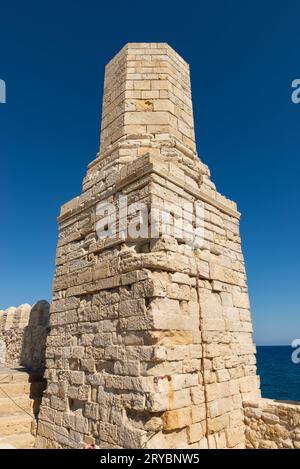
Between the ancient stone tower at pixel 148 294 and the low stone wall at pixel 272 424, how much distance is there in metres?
0.17

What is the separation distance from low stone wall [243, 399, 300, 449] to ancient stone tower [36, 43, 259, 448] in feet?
0.57

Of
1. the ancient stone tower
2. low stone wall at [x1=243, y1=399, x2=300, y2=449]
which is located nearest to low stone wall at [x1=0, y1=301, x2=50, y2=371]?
the ancient stone tower

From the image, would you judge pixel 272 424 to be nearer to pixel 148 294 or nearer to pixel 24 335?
pixel 148 294

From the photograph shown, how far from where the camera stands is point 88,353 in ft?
15.2

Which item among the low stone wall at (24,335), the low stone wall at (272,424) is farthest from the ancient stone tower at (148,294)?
the low stone wall at (24,335)

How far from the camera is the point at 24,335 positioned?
360 inches

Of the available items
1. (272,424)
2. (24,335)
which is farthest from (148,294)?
(24,335)

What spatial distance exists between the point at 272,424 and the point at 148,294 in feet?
9.09

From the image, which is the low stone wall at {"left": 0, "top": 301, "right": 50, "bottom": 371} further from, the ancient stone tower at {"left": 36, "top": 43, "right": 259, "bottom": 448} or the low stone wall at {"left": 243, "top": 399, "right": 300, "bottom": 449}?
the low stone wall at {"left": 243, "top": 399, "right": 300, "bottom": 449}

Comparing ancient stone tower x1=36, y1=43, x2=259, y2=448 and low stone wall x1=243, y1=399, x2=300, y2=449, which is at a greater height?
ancient stone tower x1=36, y1=43, x2=259, y2=448

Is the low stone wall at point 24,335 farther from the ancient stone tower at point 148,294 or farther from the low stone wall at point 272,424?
the low stone wall at point 272,424

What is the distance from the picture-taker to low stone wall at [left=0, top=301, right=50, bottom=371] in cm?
827

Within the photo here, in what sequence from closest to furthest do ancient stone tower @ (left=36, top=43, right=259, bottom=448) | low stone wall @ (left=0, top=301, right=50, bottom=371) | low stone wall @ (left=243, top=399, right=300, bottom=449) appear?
ancient stone tower @ (left=36, top=43, right=259, bottom=448) → low stone wall @ (left=243, top=399, right=300, bottom=449) → low stone wall @ (left=0, top=301, right=50, bottom=371)
